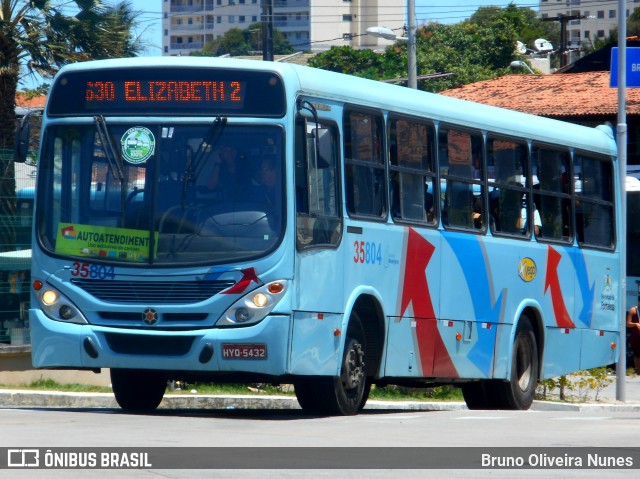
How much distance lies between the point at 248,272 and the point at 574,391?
11.7 metres

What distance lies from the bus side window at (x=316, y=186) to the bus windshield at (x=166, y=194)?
242mm

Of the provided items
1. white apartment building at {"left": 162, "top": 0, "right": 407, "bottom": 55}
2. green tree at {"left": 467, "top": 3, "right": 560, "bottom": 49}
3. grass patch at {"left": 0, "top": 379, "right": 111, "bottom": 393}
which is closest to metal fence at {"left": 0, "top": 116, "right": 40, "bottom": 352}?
grass patch at {"left": 0, "top": 379, "right": 111, "bottom": 393}

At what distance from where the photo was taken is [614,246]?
19.4 m

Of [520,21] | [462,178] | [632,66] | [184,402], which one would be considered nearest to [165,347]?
[462,178]

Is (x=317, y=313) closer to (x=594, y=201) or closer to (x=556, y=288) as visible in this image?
(x=556, y=288)

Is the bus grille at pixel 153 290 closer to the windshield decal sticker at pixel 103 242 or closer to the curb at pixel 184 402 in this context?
the windshield decal sticker at pixel 103 242

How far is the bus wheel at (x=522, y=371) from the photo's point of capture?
16906mm

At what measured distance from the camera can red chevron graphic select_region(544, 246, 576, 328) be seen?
57.1 ft

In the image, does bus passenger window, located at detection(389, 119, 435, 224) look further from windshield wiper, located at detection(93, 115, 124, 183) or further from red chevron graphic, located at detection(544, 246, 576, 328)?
red chevron graphic, located at detection(544, 246, 576, 328)

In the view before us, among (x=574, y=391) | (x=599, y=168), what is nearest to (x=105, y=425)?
(x=599, y=168)

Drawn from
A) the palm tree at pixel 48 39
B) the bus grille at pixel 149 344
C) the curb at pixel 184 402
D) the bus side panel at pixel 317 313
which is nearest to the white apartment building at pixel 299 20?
the palm tree at pixel 48 39

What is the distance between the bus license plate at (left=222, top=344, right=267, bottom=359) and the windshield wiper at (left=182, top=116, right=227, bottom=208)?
1260mm

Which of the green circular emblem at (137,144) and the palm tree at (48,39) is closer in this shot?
the green circular emblem at (137,144)

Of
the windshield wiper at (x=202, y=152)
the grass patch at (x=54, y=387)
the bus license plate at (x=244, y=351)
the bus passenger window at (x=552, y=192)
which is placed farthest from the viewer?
the grass patch at (x=54, y=387)
